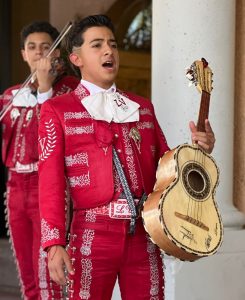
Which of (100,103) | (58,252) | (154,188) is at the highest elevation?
(100,103)

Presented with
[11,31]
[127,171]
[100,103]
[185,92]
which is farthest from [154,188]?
[11,31]

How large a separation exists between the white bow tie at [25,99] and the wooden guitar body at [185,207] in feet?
5.66

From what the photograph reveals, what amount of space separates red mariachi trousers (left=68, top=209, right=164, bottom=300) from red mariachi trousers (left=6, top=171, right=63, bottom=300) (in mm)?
1385

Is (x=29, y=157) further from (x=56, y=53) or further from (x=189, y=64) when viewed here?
(x=189, y=64)

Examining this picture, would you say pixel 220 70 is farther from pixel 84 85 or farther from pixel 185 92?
pixel 84 85

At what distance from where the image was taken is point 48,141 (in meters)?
3.34

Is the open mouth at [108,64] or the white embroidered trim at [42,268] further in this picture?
the white embroidered trim at [42,268]

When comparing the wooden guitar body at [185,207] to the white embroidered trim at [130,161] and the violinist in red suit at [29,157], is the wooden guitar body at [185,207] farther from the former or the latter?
the violinist in red suit at [29,157]

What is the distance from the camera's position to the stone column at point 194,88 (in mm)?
4770

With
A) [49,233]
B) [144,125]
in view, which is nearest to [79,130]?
[144,125]

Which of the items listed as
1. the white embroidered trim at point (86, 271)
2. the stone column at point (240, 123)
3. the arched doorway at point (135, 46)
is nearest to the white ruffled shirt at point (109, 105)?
the white embroidered trim at point (86, 271)

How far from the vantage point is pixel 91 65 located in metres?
3.50

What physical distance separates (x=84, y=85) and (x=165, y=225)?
75 centimetres

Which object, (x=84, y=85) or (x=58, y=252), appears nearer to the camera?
(x=58, y=252)
